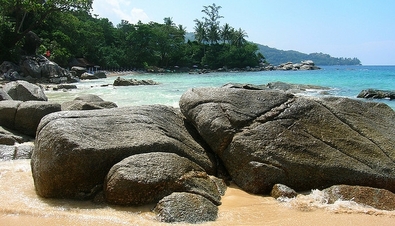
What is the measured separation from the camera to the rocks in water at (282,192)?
5.23 m

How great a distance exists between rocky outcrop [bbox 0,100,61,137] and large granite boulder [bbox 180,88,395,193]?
3821mm

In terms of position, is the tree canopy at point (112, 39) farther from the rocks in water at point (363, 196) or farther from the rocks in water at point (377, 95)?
the rocks in water at point (363, 196)

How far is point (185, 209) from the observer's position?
14.8 feet

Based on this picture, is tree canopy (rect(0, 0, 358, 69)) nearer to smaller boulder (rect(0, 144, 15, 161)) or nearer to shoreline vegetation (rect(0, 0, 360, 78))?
shoreline vegetation (rect(0, 0, 360, 78))

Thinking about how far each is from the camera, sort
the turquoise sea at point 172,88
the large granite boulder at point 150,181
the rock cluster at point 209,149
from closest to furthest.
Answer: the large granite boulder at point 150,181
the rock cluster at point 209,149
the turquoise sea at point 172,88

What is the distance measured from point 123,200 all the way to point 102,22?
241 ft

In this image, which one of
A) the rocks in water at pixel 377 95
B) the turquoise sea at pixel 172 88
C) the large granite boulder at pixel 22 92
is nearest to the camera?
the large granite boulder at pixel 22 92

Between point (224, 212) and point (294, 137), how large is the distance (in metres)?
1.89

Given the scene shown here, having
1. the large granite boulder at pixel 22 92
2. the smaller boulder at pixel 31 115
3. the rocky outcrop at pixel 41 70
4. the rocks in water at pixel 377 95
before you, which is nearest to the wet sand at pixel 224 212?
the smaller boulder at pixel 31 115

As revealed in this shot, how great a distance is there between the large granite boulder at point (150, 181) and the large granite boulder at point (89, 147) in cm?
28

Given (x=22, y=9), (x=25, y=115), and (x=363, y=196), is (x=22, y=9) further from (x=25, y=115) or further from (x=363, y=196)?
(x=363, y=196)

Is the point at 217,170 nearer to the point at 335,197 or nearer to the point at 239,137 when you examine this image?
the point at 239,137

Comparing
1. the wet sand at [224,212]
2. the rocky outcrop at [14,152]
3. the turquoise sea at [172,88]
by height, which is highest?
the wet sand at [224,212]

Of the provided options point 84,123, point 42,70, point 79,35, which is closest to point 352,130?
point 84,123
